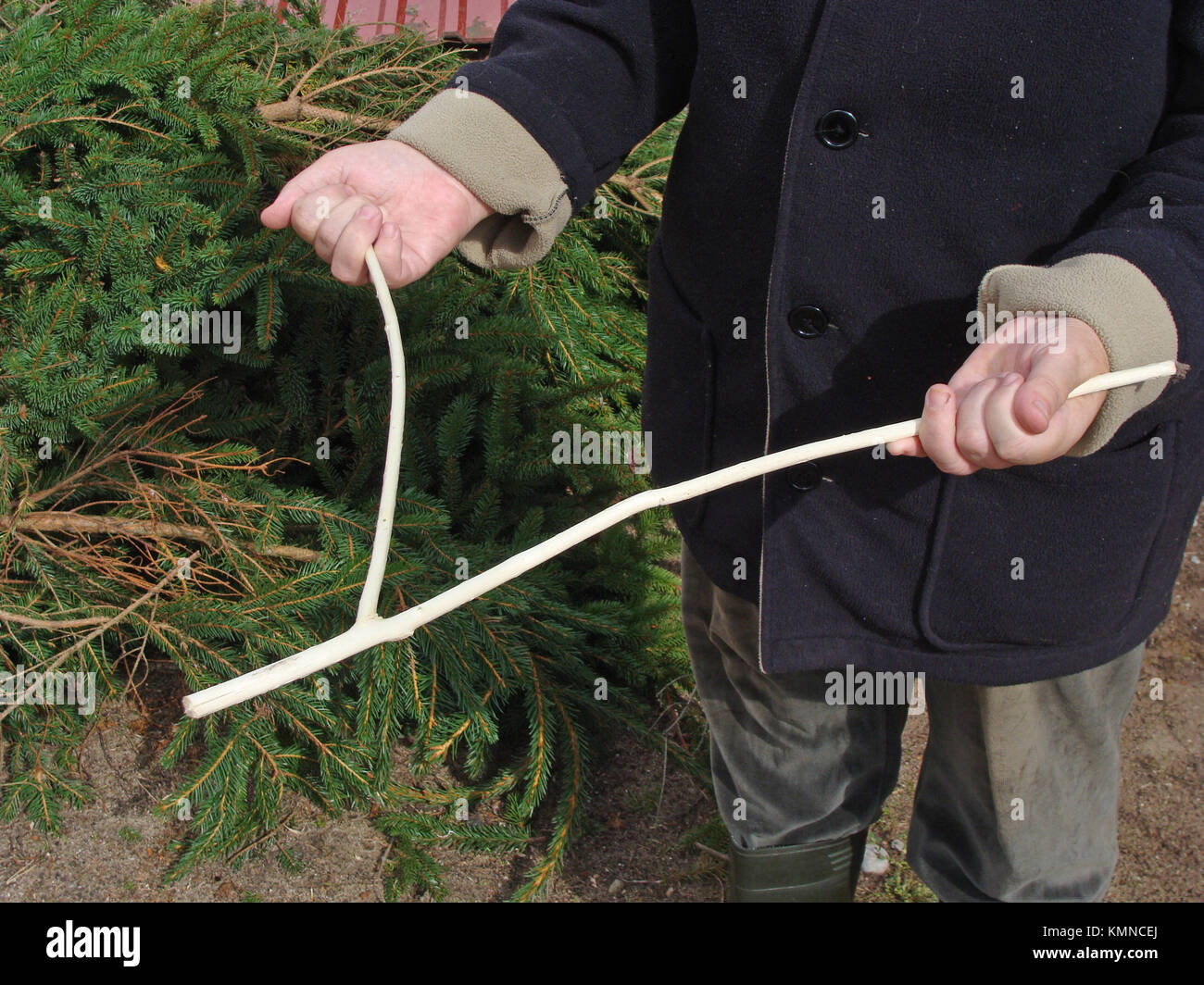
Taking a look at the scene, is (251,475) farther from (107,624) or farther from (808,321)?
(808,321)

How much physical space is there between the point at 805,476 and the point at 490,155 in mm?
515

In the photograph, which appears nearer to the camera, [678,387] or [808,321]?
[808,321]

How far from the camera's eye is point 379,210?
1.05 metres

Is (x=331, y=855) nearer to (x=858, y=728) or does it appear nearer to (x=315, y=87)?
(x=858, y=728)

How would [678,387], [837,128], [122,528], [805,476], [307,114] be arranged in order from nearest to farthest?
[837,128], [805,476], [678,387], [122,528], [307,114]

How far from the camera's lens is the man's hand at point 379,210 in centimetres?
103

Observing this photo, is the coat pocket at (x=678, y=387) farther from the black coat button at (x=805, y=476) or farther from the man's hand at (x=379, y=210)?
the man's hand at (x=379, y=210)

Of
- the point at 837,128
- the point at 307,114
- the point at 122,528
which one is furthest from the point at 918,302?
the point at 307,114

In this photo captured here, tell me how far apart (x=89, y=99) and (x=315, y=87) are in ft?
1.76

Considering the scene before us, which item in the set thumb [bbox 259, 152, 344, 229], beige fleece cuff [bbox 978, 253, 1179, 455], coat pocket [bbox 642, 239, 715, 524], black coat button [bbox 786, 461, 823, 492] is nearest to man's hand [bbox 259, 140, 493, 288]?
thumb [bbox 259, 152, 344, 229]

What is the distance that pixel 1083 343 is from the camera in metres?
0.83

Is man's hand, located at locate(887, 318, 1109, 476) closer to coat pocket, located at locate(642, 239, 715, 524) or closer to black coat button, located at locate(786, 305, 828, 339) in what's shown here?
black coat button, located at locate(786, 305, 828, 339)

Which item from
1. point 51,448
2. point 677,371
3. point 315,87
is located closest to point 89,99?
point 315,87

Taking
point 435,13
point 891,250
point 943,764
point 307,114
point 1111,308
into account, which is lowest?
point 943,764
